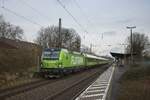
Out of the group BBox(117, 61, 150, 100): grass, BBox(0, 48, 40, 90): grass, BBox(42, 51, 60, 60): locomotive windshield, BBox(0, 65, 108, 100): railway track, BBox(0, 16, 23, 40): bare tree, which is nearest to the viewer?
BBox(117, 61, 150, 100): grass

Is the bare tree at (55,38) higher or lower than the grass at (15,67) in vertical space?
higher

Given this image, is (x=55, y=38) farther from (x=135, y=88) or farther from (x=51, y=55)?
(x=135, y=88)

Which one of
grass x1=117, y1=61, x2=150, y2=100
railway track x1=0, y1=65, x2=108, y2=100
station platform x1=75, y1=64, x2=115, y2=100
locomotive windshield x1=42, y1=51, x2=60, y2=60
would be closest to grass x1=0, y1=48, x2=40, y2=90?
locomotive windshield x1=42, y1=51, x2=60, y2=60

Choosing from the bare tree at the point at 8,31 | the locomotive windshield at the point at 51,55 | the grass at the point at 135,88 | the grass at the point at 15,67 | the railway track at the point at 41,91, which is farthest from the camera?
the bare tree at the point at 8,31

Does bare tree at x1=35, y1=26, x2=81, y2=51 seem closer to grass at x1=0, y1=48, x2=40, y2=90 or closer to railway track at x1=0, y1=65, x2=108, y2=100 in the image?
grass at x1=0, y1=48, x2=40, y2=90

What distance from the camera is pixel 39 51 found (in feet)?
148

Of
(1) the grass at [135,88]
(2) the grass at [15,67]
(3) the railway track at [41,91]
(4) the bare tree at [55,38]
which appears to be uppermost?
(4) the bare tree at [55,38]

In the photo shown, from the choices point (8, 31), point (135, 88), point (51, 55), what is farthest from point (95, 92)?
point (8, 31)

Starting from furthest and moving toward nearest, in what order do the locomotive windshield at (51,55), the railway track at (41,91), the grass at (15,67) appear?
the locomotive windshield at (51,55) < the grass at (15,67) < the railway track at (41,91)

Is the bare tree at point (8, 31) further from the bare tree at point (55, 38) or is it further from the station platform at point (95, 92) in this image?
the station platform at point (95, 92)

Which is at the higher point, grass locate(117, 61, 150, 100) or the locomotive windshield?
the locomotive windshield

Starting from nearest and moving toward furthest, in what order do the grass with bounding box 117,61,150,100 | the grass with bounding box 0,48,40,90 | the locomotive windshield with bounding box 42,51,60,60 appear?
the grass with bounding box 117,61,150,100, the grass with bounding box 0,48,40,90, the locomotive windshield with bounding box 42,51,60,60

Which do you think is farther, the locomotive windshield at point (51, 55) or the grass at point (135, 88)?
the locomotive windshield at point (51, 55)

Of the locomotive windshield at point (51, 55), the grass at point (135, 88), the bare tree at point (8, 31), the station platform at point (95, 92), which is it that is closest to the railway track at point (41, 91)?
the station platform at point (95, 92)
